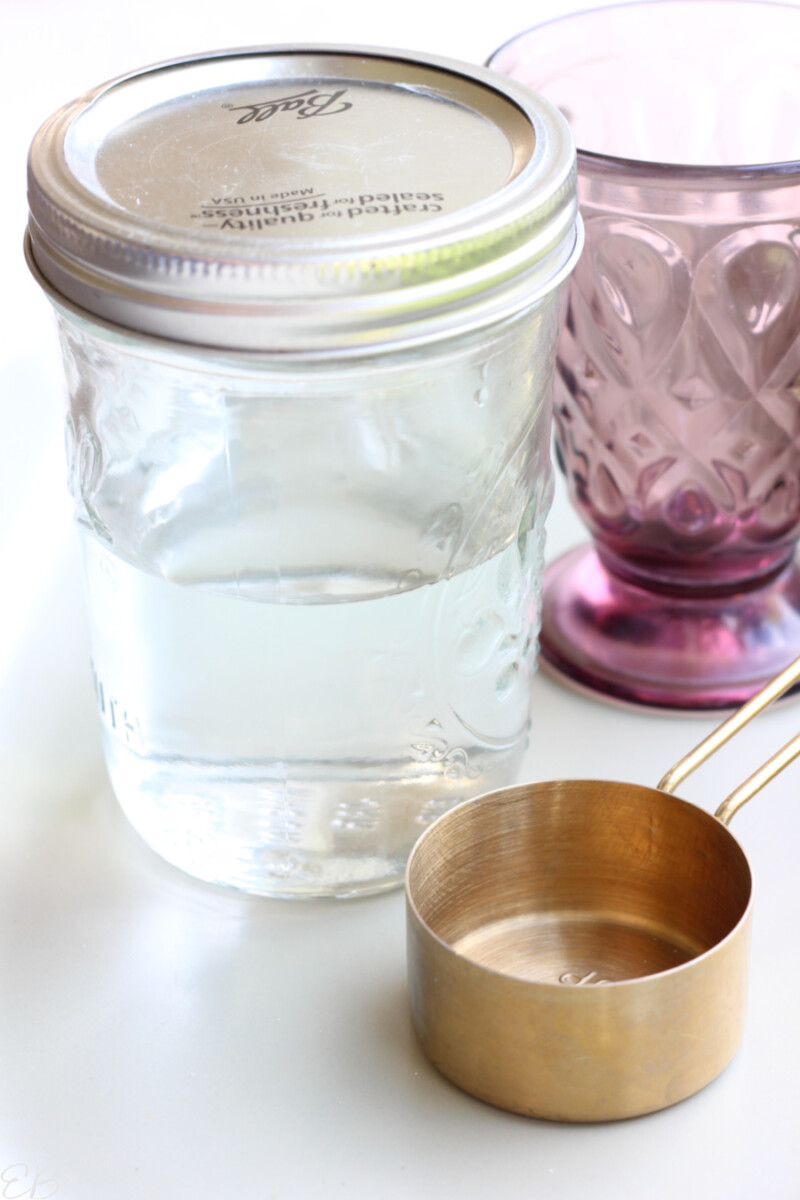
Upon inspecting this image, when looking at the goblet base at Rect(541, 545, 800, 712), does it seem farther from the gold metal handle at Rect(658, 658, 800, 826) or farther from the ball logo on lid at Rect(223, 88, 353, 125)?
the ball logo on lid at Rect(223, 88, 353, 125)

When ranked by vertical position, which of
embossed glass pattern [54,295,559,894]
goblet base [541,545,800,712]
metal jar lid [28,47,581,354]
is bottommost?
goblet base [541,545,800,712]

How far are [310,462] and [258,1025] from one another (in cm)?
15

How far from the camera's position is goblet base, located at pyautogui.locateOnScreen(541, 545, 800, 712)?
1.74ft

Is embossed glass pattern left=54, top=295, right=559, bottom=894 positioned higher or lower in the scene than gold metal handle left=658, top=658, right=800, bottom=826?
higher

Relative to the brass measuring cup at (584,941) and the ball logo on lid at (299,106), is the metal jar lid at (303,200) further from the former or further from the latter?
the brass measuring cup at (584,941)

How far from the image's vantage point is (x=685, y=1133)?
374 millimetres

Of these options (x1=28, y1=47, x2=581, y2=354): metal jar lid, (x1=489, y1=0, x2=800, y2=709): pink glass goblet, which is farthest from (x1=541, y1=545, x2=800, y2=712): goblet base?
(x1=28, y1=47, x2=581, y2=354): metal jar lid

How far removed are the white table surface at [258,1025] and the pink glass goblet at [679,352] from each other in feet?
0.12

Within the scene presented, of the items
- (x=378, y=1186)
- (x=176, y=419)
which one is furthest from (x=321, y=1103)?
(x=176, y=419)

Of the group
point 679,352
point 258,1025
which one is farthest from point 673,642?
point 258,1025

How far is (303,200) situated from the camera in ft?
1.19

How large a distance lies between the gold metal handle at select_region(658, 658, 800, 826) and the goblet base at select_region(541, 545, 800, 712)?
0.09 meters

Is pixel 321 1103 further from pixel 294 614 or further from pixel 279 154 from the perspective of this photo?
pixel 279 154

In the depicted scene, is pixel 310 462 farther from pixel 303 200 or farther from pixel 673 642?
pixel 673 642
